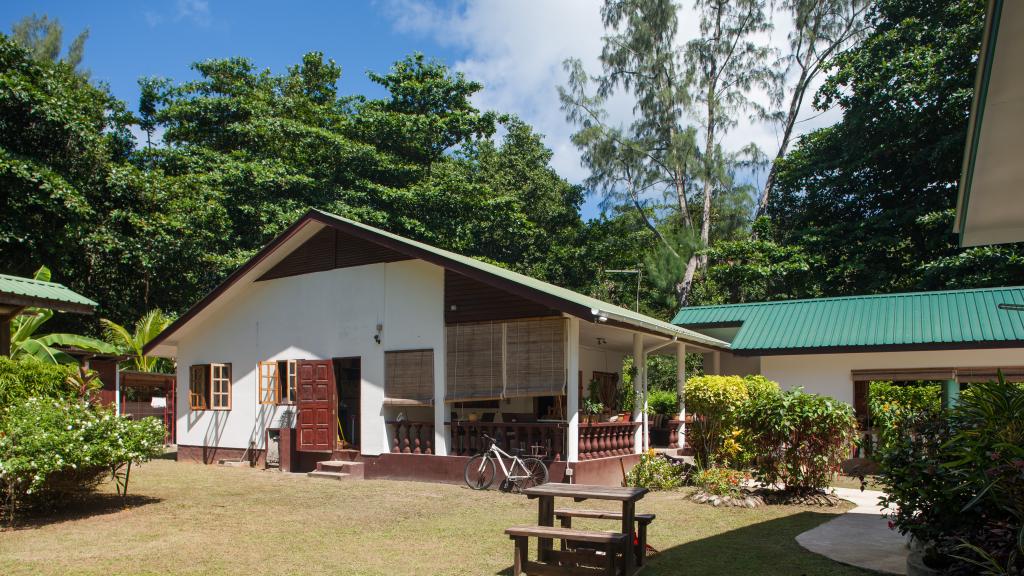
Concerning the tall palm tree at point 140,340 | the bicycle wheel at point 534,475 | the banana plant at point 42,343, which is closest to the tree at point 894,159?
the bicycle wheel at point 534,475

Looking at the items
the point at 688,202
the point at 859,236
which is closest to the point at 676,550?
the point at 859,236

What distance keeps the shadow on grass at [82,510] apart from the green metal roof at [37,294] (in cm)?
261

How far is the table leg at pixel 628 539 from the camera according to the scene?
653 centimetres

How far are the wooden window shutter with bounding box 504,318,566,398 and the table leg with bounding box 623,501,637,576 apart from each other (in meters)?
5.96

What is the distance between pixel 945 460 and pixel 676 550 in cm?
303

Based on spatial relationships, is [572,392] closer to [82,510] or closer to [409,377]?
[409,377]

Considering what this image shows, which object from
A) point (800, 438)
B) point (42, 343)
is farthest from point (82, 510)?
point (800, 438)

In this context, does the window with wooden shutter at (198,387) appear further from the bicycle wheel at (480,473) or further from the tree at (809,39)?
the tree at (809,39)

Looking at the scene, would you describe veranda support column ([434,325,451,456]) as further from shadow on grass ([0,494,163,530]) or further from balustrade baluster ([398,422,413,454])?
shadow on grass ([0,494,163,530])

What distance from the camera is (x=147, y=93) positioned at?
31.2 metres

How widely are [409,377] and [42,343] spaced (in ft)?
30.1

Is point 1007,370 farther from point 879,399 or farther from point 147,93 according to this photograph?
point 147,93

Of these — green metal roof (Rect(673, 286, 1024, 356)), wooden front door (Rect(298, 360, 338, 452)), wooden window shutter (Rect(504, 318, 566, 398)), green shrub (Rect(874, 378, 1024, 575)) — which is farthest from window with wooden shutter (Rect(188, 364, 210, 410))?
green shrub (Rect(874, 378, 1024, 575))

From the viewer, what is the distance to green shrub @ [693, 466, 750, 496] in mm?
11086
